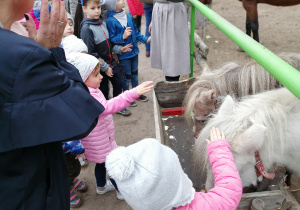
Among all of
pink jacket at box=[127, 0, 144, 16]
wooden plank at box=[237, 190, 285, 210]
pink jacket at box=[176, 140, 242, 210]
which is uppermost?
pink jacket at box=[127, 0, 144, 16]

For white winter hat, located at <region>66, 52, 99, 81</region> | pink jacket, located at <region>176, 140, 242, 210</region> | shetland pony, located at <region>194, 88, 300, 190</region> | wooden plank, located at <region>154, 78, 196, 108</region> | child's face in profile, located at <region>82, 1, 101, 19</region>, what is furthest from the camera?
wooden plank, located at <region>154, 78, 196, 108</region>

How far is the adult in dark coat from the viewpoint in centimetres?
67

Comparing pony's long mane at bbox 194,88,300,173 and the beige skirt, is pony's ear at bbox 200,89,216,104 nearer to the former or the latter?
pony's long mane at bbox 194,88,300,173

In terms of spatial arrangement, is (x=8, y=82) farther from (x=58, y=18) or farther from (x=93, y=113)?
(x=58, y=18)

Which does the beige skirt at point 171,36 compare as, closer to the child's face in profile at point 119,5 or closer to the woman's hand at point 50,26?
the child's face in profile at point 119,5

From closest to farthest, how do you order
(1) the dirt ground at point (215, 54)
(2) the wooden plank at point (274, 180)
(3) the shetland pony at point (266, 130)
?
(3) the shetland pony at point (266, 130) → (2) the wooden plank at point (274, 180) → (1) the dirt ground at point (215, 54)

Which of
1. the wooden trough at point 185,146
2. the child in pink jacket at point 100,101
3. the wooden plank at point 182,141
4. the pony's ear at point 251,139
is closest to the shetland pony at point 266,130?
the pony's ear at point 251,139

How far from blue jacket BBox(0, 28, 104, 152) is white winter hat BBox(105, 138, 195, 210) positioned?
228 mm

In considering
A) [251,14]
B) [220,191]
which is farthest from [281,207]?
[251,14]

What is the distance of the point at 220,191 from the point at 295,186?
151 cm

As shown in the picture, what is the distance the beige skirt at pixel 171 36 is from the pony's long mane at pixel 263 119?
61.3 inches

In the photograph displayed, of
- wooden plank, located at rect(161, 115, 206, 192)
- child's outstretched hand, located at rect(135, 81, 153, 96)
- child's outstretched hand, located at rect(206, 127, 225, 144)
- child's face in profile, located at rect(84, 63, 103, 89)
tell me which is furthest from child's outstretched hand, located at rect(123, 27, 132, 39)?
child's outstretched hand, located at rect(206, 127, 225, 144)

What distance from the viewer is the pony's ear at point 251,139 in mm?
1153

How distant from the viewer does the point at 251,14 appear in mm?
4648
